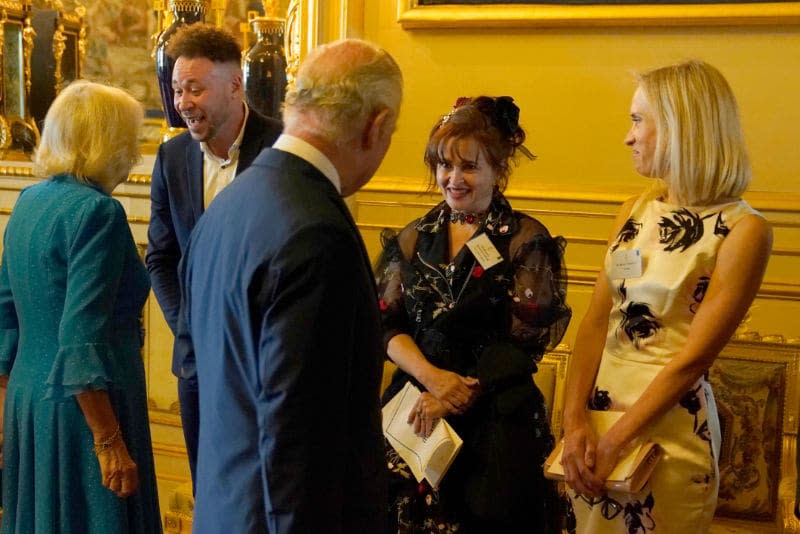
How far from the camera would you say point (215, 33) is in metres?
2.67

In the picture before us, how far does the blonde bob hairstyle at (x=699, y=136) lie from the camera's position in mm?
2195

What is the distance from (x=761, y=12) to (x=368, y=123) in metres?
2.30

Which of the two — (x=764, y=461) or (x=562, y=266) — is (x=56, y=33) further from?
(x=764, y=461)

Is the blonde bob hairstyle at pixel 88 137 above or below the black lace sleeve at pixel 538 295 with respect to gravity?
above

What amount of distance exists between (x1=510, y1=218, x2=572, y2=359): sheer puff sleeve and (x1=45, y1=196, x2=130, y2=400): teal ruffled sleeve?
1.07 metres

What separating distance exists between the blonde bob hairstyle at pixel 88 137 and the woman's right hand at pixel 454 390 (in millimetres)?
1034

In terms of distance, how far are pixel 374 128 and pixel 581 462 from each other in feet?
3.65

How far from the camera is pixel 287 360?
138 centimetres

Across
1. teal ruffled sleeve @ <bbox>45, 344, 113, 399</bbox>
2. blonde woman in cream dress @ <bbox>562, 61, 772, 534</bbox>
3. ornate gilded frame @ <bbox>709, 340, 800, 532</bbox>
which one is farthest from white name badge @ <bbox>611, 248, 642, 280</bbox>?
teal ruffled sleeve @ <bbox>45, 344, 113, 399</bbox>

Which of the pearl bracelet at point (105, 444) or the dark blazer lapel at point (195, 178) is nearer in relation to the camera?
the pearl bracelet at point (105, 444)

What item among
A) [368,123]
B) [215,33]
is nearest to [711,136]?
[368,123]

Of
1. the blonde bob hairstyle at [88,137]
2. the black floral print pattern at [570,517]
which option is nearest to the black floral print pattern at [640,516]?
the black floral print pattern at [570,517]

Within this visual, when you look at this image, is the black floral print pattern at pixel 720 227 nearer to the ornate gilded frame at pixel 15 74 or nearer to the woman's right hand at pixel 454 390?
the woman's right hand at pixel 454 390

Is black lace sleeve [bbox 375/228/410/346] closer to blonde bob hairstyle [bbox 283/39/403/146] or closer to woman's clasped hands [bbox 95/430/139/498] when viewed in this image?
woman's clasped hands [bbox 95/430/139/498]
